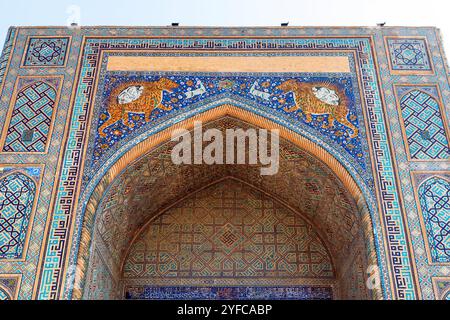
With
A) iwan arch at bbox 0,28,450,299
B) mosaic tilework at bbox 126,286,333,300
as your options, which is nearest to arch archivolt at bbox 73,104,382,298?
iwan arch at bbox 0,28,450,299

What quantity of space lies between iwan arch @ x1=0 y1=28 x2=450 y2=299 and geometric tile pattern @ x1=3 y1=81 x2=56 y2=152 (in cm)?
2

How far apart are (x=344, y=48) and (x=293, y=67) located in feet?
2.08

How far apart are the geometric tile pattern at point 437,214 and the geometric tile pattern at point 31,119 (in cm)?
373

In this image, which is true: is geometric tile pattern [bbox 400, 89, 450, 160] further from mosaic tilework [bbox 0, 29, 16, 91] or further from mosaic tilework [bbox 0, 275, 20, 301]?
mosaic tilework [bbox 0, 29, 16, 91]

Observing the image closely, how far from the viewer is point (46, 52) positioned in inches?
283

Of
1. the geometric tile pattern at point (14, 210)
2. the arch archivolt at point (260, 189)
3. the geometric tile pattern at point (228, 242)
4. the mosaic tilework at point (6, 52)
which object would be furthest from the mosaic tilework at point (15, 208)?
the geometric tile pattern at point (228, 242)

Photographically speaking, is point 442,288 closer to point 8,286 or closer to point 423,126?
point 423,126

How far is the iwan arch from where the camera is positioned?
6055mm

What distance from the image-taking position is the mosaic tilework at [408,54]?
7074mm

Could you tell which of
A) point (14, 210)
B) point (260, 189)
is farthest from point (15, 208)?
point (260, 189)

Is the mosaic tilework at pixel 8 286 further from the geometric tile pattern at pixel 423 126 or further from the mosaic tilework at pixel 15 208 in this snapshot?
the geometric tile pattern at pixel 423 126

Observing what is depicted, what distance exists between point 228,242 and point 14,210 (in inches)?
96.2

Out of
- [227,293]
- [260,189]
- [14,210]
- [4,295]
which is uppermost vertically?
[260,189]
